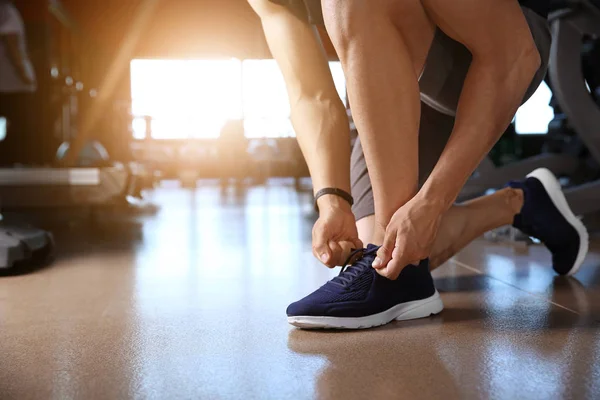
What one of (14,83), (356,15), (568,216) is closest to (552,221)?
(568,216)

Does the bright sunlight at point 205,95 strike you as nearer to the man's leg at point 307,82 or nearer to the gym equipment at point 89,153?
the gym equipment at point 89,153

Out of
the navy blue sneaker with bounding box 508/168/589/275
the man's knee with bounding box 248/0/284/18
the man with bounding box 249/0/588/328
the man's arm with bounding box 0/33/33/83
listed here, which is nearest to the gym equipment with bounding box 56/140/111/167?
the man's arm with bounding box 0/33/33/83

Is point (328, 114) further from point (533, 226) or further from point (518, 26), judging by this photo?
point (533, 226)

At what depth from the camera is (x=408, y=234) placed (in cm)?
88

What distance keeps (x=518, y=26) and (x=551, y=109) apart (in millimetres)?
1886

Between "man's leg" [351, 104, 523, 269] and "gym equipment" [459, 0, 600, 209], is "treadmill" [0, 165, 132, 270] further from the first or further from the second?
"gym equipment" [459, 0, 600, 209]

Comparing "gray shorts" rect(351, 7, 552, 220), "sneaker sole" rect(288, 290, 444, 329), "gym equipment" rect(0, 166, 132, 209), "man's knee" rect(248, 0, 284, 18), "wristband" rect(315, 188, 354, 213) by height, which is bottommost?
"gym equipment" rect(0, 166, 132, 209)

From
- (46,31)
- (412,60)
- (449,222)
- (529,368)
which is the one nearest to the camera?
(529,368)

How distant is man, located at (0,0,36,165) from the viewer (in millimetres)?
2160

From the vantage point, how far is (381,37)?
3.00 feet

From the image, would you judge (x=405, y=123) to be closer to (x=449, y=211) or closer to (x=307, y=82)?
(x=307, y=82)

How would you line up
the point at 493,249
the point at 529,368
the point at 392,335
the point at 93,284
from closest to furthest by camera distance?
the point at 529,368 < the point at 392,335 < the point at 93,284 < the point at 493,249

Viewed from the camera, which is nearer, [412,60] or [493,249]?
[412,60]

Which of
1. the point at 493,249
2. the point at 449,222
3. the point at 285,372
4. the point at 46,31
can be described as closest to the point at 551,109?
the point at 493,249
